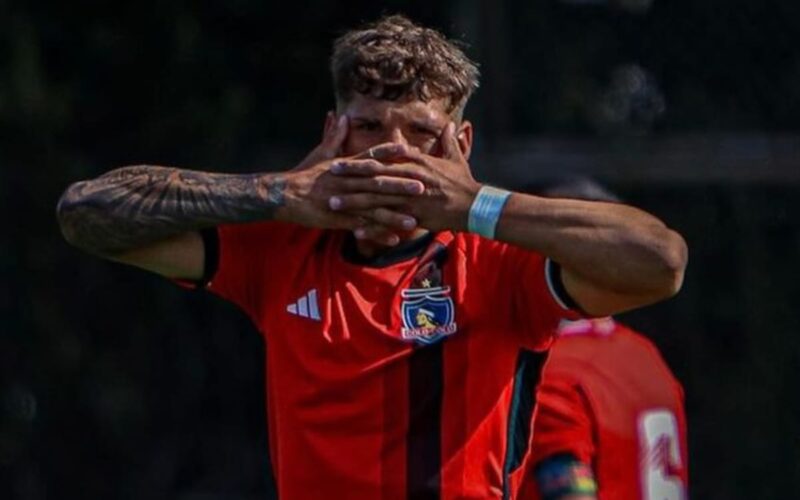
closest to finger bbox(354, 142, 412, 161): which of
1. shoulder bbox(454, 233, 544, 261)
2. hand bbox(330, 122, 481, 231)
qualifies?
hand bbox(330, 122, 481, 231)

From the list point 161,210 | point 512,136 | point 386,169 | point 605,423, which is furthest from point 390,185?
point 512,136

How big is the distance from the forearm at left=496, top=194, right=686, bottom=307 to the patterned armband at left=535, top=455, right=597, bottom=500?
3.52ft

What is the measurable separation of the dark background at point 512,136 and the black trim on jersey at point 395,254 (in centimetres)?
268

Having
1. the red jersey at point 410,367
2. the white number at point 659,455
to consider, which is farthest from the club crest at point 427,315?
the white number at point 659,455

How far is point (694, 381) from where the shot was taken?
726cm

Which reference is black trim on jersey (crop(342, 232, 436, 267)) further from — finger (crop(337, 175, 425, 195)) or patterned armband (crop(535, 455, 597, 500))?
patterned armband (crop(535, 455, 597, 500))

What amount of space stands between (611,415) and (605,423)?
0.03 m

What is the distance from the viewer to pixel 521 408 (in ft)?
14.6

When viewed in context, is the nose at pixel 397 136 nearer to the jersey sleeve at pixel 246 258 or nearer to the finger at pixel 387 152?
the finger at pixel 387 152

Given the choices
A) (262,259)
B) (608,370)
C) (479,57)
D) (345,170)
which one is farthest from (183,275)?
(479,57)

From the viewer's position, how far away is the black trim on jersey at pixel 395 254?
4453 millimetres

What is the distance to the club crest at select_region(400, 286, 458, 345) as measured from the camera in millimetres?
4371

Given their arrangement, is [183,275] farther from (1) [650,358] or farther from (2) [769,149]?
(2) [769,149]

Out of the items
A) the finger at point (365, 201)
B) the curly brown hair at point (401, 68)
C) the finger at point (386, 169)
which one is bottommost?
the finger at point (365, 201)
